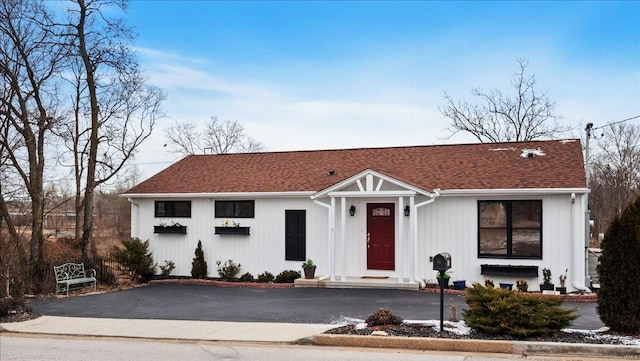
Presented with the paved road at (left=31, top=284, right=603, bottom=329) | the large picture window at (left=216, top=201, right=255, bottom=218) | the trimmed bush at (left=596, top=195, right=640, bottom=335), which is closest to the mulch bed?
the trimmed bush at (left=596, top=195, right=640, bottom=335)

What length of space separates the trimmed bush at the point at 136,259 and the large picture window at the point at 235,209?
277 cm

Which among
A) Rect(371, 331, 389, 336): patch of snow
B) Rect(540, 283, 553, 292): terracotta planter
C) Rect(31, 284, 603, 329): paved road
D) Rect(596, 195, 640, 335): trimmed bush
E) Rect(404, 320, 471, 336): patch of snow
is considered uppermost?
Rect(596, 195, 640, 335): trimmed bush

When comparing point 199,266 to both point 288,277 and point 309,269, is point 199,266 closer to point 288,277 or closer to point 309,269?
point 288,277

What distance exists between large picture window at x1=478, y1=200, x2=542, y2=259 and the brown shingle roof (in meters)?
0.66

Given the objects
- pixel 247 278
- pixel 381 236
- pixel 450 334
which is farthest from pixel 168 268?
pixel 450 334

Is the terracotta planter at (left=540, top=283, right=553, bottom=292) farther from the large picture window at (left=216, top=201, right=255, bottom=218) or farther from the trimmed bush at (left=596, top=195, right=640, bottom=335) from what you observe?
the large picture window at (left=216, top=201, right=255, bottom=218)

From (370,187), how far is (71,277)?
9.21 m

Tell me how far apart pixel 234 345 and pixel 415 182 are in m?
9.87

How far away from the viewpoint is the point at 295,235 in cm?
1911

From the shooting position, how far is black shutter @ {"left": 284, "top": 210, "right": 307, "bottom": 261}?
748 inches

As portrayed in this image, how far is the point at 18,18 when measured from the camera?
1850 centimetres

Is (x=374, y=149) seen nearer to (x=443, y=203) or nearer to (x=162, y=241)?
(x=443, y=203)

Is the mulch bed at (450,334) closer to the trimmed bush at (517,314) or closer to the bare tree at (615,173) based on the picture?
the trimmed bush at (517,314)

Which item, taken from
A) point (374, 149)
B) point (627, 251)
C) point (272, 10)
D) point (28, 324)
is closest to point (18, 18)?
point (272, 10)
